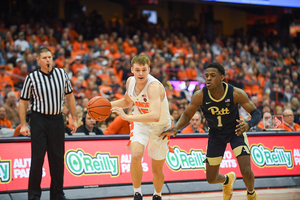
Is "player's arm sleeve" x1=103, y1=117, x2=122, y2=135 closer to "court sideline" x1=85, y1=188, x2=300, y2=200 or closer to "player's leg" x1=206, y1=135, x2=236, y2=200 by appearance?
"court sideline" x1=85, y1=188, x2=300, y2=200

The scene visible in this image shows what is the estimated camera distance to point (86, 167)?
21.5ft

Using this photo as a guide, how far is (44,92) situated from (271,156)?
4952 millimetres

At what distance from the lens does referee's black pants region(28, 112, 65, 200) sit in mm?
5219

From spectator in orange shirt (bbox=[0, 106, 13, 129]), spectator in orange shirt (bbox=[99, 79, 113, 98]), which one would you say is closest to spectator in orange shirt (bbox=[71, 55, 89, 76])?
spectator in orange shirt (bbox=[99, 79, 113, 98])

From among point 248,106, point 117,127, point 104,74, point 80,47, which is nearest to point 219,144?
point 248,106

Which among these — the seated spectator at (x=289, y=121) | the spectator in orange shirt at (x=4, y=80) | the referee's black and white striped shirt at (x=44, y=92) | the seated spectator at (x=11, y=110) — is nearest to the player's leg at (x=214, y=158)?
the referee's black and white striped shirt at (x=44, y=92)

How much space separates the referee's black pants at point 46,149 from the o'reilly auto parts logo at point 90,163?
1074mm

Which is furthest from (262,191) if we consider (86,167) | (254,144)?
(86,167)

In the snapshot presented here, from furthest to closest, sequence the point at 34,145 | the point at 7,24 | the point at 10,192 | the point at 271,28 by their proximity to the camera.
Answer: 1. the point at 271,28
2. the point at 7,24
3. the point at 10,192
4. the point at 34,145

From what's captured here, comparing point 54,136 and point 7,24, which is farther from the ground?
point 7,24

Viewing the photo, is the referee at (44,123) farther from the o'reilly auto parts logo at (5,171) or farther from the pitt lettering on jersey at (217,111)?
the pitt lettering on jersey at (217,111)

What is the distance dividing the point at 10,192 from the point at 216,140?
11.2 feet

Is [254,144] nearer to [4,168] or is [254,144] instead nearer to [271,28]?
[4,168]

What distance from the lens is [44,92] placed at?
17.7ft
